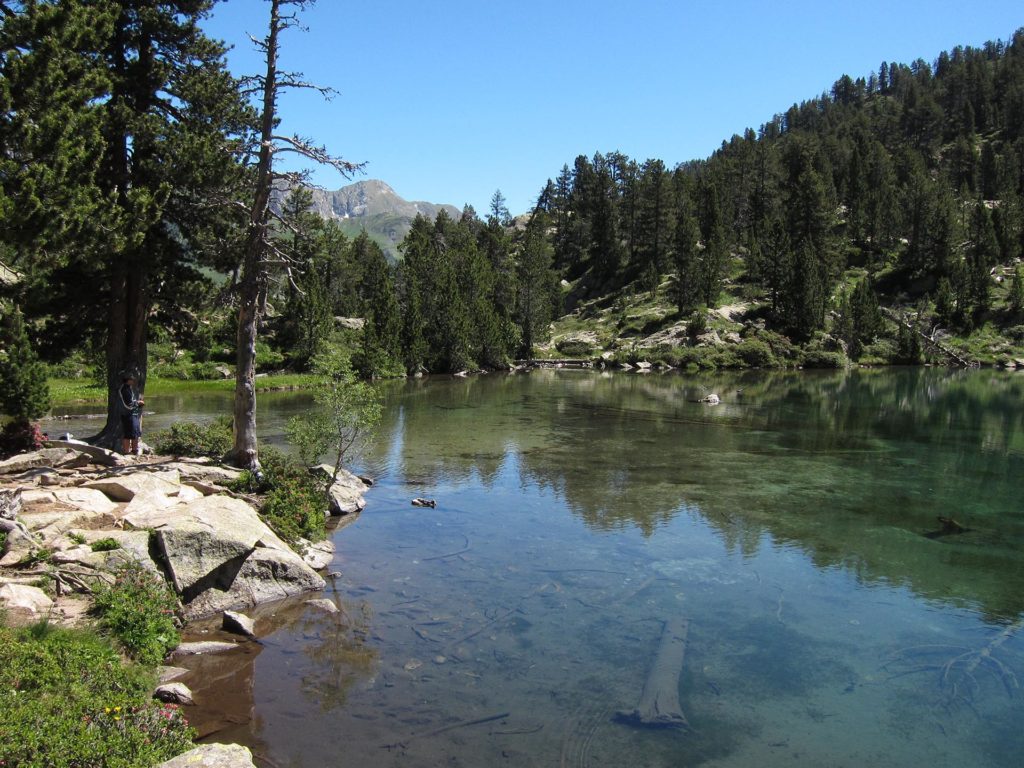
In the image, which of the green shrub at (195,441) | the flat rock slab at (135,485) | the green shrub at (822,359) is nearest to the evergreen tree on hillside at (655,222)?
the green shrub at (822,359)

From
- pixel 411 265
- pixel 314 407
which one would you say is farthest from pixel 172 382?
pixel 411 265

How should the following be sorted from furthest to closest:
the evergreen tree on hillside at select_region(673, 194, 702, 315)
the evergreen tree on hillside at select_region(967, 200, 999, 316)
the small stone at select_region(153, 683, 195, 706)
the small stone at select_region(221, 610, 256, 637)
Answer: the evergreen tree on hillside at select_region(673, 194, 702, 315), the evergreen tree on hillside at select_region(967, 200, 999, 316), the small stone at select_region(221, 610, 256, 637), the small stone at select_region(153, 683, 195, 706)

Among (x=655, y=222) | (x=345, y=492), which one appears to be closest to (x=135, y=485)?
(x=345, y=492)

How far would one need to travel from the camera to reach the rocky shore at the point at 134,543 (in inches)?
449

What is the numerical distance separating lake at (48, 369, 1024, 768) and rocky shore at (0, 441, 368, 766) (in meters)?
0.94

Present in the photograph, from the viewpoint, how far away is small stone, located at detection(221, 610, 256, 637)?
12516mm

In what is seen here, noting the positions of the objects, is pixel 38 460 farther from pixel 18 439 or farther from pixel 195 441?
pixel 195 441

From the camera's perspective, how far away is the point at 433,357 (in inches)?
3474

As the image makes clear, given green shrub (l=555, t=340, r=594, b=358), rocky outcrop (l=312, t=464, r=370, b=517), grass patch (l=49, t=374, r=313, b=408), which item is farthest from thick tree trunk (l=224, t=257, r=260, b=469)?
green shrub (l=555, t=340, r=594, b=358)

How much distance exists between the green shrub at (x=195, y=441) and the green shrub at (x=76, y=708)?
13.9m

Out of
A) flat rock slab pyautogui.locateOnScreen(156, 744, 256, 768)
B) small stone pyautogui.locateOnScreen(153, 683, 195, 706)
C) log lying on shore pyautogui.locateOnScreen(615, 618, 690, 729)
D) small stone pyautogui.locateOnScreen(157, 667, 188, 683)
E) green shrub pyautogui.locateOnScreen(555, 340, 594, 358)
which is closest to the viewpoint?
flat rock slab pyautogui.locateOnScreen(156, 744, 256, 768)

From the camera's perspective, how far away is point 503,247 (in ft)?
429

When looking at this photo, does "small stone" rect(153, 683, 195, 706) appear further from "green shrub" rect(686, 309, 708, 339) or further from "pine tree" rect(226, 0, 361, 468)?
"green shrub" rect(686, 309, 708, 339)

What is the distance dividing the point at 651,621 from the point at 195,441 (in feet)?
55.1
